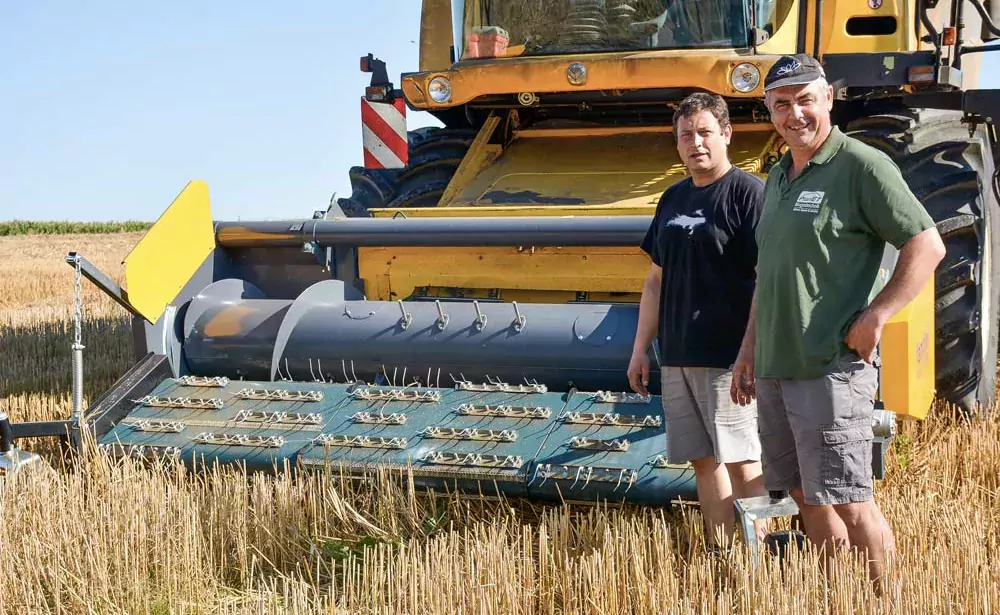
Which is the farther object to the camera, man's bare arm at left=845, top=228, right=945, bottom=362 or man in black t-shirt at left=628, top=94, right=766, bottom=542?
man in black t-shirt at left=628, top=94, right=766, bottom=542

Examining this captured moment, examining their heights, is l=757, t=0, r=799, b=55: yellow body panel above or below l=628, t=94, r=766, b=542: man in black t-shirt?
above

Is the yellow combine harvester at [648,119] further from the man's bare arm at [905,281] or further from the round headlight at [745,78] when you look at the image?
the man's bare arm at [905,281]

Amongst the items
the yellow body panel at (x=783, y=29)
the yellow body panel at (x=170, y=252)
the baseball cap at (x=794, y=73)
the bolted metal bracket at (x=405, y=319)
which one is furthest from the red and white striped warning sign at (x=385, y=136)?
the baseball cap at (x=794, y=73)

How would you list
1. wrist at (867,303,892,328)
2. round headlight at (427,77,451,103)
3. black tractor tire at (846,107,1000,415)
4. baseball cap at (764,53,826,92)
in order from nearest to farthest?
wrist at (867,303,892,328) < baseball cap at (764,53,826,92) < black tractor tire at (846,107,1000,415) < round headlight at (427,77,451,103)

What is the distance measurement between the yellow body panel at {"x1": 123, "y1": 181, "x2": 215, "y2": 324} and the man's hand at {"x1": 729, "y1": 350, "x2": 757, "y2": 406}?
100 inches

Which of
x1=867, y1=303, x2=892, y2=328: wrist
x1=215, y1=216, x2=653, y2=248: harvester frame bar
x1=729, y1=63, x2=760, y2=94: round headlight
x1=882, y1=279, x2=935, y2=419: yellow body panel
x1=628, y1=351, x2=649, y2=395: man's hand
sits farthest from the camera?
x1=729, y1=63, x2=760, y2=94: round headlight

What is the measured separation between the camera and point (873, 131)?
5062 millimetres

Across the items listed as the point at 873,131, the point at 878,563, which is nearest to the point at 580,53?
the point at 873,131

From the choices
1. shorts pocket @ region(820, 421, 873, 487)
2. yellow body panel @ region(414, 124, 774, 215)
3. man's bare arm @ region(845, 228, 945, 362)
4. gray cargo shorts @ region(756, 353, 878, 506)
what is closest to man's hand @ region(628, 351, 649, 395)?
gray cargo shorts @ region(756, 353, 878, 506)

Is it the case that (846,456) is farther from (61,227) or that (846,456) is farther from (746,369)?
(61,227)

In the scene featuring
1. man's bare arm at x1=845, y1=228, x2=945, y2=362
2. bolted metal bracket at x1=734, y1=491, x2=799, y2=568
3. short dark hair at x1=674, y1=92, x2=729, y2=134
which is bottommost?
bolted metal bracket at x1=734, y1=491, x2=799, y2=568

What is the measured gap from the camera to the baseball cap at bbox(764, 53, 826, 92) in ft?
8.45

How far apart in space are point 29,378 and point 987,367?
17.6 feet

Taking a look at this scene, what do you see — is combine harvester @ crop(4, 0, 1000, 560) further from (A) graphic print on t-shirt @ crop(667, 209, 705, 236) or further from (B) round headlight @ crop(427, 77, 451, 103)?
(A) graphic print on t-shirt @ crop(667, 209, 705, 236)
